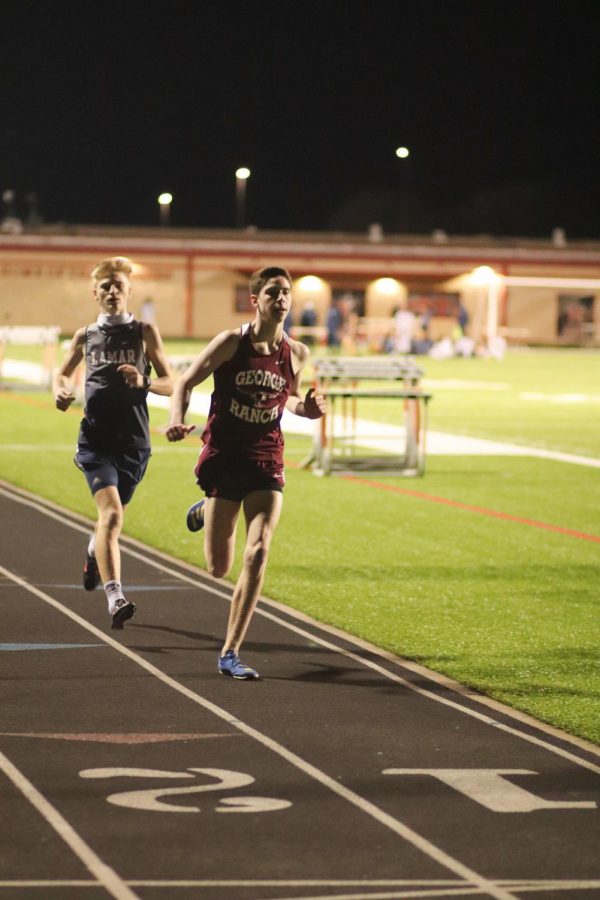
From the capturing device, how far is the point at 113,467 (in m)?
9.47

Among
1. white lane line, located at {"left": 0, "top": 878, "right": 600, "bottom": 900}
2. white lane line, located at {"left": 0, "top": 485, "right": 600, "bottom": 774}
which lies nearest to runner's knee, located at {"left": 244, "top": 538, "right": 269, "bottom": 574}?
white lane line, located at {"left": 0, "top": 485, "right": 600, "bottom": 774}

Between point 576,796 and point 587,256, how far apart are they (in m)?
72.6

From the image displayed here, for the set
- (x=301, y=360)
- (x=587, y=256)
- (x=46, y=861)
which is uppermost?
(x=587, y=256)

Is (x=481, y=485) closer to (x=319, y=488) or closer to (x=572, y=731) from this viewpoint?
(x=319, y=488)

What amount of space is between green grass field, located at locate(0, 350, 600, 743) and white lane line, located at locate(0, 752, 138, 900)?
2414 mm

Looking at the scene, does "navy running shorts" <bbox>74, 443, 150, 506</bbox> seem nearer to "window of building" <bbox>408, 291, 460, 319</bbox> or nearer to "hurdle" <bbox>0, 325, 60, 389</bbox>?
"hurdle" <bbox>0, 325, 60, 389</bbox>

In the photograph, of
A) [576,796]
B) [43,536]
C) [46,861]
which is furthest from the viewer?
[43,536]

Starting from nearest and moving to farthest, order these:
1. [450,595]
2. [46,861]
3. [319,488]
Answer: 1. [46,861]
2. [450,595]
3. [319,488]

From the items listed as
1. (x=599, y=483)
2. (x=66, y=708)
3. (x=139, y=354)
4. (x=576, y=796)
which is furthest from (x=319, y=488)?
(x=576, y=796)

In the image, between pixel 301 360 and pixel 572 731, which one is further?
pixel 301 360

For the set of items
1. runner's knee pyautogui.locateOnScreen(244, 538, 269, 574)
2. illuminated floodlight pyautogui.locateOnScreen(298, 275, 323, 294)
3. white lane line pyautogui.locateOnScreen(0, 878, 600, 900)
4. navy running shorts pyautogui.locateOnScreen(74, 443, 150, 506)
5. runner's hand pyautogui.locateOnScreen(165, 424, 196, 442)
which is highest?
illuminated floodlight pyautogui.locateOnScreen(298, 275, 323, 294)

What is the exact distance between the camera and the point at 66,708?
24.5 feet

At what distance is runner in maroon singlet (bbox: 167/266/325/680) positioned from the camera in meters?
8.15

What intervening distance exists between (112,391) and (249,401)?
4.60 feet
